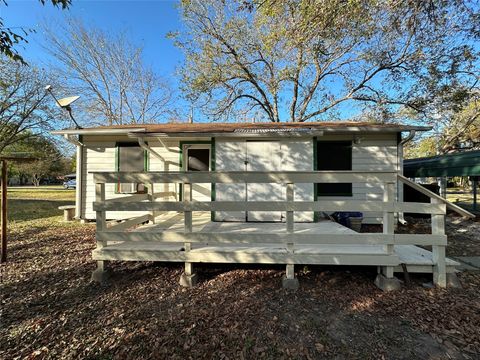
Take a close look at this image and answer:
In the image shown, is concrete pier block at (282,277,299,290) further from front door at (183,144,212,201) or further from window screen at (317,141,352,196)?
window screen at (317,141,352,196)

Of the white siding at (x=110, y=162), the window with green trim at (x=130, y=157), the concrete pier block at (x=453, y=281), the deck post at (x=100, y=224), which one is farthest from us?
the window with green trim at (x=130, y=157)

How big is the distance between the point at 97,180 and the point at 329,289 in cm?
358

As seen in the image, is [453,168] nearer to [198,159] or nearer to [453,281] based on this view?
[453,281]

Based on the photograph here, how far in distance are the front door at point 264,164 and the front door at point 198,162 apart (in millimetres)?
1408

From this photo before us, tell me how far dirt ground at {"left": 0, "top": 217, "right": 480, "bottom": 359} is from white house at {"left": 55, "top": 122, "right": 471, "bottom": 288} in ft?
1.22

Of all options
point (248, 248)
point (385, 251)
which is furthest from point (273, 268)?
point (385, 251)

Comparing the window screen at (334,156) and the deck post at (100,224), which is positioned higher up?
the window screen at (334,156)

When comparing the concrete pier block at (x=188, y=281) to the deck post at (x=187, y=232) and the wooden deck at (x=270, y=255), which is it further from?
the wooden deck at (x=270, y=255)

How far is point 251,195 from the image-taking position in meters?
6.13

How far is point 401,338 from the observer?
2.37 metres

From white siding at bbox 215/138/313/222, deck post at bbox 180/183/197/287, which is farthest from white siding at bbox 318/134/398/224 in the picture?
deck post at bbox 180/183/197/287

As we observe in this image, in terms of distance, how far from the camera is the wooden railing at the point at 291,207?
321cm

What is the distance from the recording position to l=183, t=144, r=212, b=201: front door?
693 centimetres

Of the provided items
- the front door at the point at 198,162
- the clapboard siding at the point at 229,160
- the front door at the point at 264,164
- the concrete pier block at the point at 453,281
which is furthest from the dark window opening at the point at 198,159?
the concrete pier block at the point at 453,281
